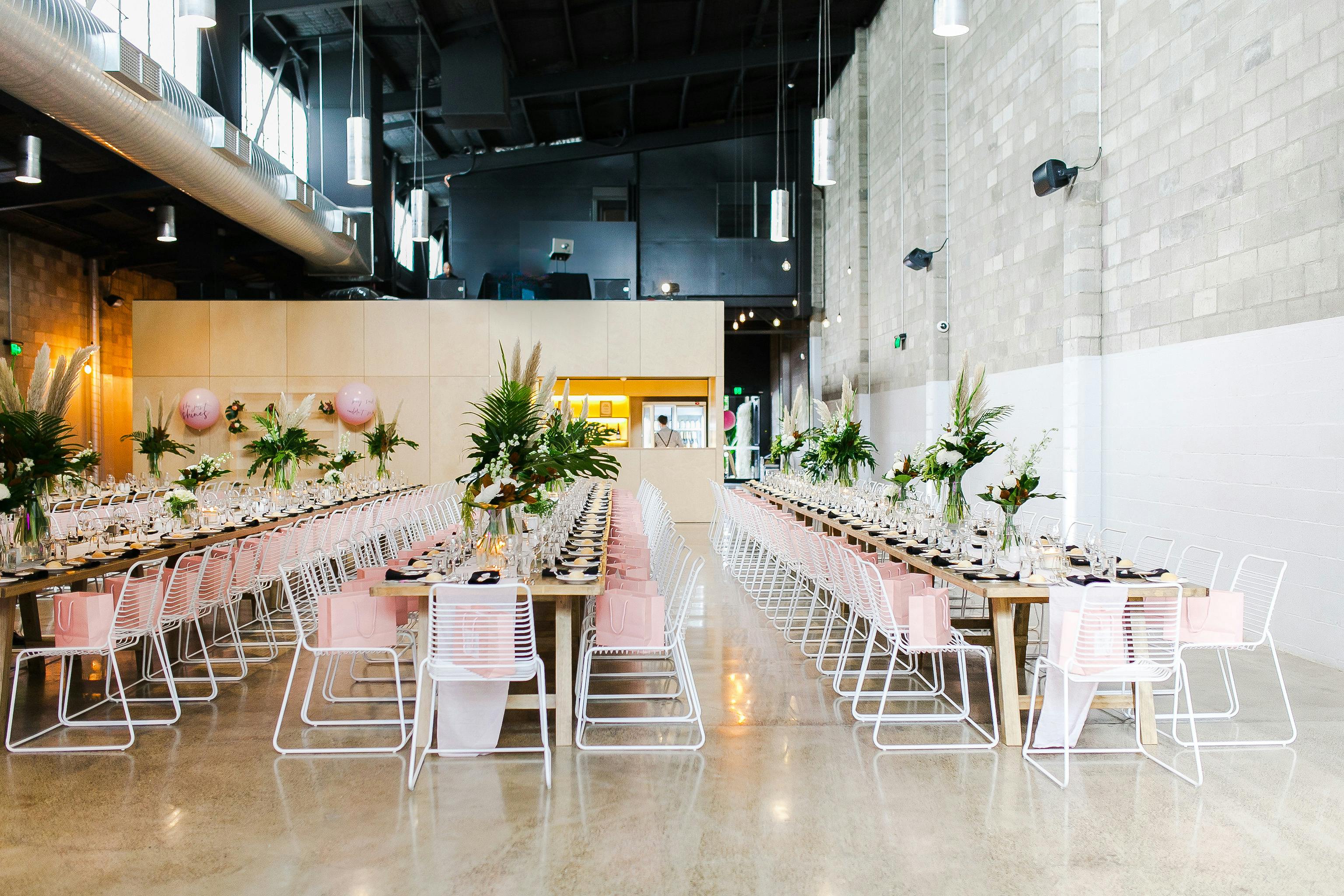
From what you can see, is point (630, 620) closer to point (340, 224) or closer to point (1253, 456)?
point (1253, 456)

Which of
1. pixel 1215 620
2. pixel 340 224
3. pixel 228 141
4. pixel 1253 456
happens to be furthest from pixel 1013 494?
pixel 340 224

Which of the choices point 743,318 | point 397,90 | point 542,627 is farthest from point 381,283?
point 542,627

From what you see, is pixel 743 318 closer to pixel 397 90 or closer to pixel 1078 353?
pixel 397 90

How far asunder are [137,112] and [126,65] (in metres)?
0.66

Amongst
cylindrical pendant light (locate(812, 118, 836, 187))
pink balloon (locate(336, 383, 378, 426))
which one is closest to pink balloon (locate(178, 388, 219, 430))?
pink balloon (locate(336, 383, 378, 426))

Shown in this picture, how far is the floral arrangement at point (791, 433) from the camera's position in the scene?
38.6ft

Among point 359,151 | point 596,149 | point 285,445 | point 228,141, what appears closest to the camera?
point 228,141

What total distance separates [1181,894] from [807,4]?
13233mm

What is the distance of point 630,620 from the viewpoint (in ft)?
14.7

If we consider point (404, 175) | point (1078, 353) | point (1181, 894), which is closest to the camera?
point (1181, 894)

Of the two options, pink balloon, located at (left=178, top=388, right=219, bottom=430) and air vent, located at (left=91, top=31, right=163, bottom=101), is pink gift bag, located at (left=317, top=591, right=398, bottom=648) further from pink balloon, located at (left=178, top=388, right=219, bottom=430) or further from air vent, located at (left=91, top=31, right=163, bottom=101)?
pink balloon, located at (left=178, top=388, right=219, bottom=430)

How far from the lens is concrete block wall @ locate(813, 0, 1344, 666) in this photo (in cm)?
562

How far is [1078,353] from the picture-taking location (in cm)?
795

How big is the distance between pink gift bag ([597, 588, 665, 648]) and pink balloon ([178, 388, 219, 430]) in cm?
1109
